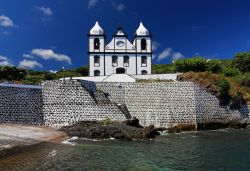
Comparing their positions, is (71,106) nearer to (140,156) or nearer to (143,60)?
(140,156)

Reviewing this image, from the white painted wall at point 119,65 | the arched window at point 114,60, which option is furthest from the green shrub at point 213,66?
the arched window at point 114,60

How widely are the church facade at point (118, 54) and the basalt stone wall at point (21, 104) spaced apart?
934 inches

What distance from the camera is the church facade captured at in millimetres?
56844

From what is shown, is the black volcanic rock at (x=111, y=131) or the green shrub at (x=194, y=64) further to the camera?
the green shrub at (x=194, y=64)

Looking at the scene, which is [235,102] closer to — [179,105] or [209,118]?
[209,118]

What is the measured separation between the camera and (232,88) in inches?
1564

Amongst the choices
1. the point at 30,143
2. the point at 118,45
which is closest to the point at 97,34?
the point at 118,45

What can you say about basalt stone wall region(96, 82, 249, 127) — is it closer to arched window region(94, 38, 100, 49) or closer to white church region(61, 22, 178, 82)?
white church region(61, 22, 178, 82)

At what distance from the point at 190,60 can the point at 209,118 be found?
1291 cm

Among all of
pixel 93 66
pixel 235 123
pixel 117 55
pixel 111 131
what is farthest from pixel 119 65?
pixel 111 131

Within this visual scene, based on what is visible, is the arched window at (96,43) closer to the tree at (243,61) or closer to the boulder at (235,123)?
the tree at (243,61)

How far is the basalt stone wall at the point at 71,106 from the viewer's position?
3350 cm

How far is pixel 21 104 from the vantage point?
105 ft

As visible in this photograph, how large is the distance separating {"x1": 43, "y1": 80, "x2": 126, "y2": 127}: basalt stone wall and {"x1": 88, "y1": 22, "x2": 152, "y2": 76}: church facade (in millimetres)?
22350
